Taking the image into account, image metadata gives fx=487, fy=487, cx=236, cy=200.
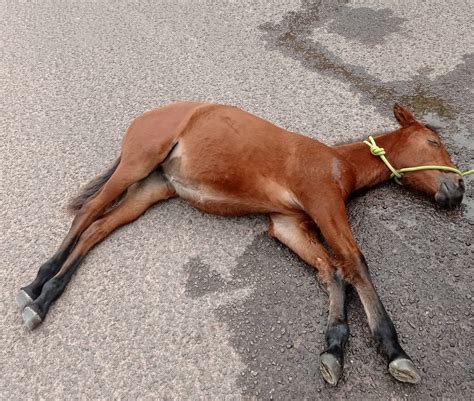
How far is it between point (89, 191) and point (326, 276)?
6.29 feet

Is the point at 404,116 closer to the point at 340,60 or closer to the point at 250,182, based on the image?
the point at 250,182

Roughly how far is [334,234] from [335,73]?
225cm

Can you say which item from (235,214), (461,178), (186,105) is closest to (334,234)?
(235,214)

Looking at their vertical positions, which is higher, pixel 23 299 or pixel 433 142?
pixel 23 299

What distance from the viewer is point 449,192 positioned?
313 cm

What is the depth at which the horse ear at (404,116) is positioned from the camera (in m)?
3.50

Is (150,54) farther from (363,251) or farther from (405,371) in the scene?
(405,371)

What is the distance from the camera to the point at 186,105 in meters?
3.68

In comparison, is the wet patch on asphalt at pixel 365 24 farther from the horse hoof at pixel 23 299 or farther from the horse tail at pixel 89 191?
the horse hoof at pixel 23 299

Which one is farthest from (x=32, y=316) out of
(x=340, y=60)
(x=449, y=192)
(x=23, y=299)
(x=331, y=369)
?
(x=340, y=60)

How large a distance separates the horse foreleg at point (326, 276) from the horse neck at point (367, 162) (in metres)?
0.48

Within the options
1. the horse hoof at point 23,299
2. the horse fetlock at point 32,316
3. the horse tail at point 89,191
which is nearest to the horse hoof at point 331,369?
the horse fetlock at point 32,316

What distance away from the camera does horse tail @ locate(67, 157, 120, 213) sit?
12.0 ft

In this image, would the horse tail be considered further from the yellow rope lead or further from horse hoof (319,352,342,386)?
horse hoof (319,352,342,386)
